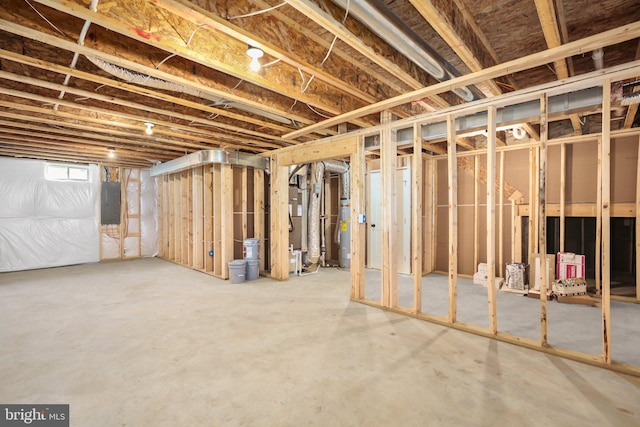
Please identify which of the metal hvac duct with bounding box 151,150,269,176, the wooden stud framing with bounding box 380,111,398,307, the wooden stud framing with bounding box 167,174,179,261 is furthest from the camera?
the wooden stud framing with bounding box 167,174,179,261

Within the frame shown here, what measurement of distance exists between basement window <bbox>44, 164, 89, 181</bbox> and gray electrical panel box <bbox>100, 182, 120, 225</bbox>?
0.48m

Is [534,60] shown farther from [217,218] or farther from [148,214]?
[148,214]

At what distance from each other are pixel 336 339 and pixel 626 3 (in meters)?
3.59

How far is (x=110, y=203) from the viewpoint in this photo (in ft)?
25.1

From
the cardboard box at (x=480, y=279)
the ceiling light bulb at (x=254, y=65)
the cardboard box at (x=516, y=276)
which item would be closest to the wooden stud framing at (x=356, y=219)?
the ceiling light bulb at (x=254, y=65)

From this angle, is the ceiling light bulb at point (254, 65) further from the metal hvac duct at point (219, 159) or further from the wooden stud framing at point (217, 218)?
the wooden stud framing at point (217, 218)

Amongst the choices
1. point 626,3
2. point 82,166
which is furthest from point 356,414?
point 82,166

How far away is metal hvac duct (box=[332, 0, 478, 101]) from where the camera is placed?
1809mm

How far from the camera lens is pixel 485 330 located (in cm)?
300

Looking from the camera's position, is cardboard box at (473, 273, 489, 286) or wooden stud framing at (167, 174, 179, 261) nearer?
cardboard box at (473, 273, 489, 286)

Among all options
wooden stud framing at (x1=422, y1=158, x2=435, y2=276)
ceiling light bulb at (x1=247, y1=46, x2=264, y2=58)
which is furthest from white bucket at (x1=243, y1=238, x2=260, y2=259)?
ceiling light bulb at (x1=247, y1=46, x2=264, y2=58)

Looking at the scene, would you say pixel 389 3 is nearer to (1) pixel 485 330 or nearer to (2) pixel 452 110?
(2) pixel 452 110

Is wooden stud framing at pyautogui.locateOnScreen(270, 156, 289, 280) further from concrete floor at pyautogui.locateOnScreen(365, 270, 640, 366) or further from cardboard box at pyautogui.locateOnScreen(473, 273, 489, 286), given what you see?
cardboard box at pyautogui.locateOnScreen(473, 273, 489, 286)

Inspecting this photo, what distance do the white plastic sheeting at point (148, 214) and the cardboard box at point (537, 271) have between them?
8.86m
